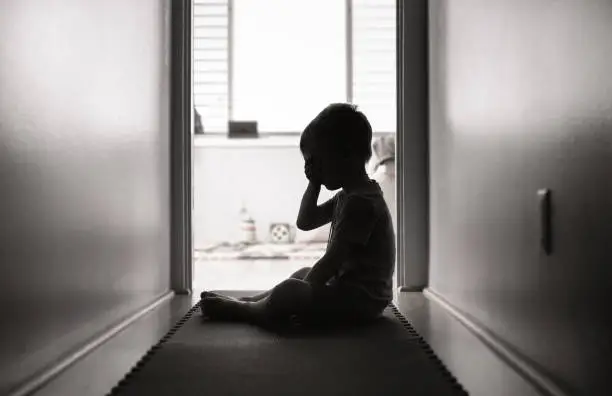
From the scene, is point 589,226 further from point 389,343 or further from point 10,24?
point 10,24

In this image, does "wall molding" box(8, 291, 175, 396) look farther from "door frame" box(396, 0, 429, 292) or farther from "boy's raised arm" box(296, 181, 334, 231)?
"door frame" box(396, 0, 429, 292)

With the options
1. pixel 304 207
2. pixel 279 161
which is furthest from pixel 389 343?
pixel 279 161

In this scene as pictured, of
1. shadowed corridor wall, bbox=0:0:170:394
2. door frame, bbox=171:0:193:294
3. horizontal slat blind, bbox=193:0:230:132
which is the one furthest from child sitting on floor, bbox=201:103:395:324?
horizontal slat blind, bbox=193:0:230:132

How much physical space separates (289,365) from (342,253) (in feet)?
1.27

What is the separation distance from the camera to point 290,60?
4.80 metres

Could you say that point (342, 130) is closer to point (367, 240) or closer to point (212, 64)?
point (367, 240)

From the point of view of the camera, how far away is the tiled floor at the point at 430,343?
92 cm

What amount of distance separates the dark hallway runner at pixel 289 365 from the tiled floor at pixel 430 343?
0.03 meters

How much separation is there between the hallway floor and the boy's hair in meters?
0.46

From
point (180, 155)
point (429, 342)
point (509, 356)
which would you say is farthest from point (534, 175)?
point (180, 155)

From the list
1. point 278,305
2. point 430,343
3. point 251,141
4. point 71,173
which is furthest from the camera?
point 251,141

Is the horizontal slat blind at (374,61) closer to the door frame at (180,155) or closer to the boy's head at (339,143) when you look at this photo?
the door frame at (180,155)

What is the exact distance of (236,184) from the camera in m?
4.70

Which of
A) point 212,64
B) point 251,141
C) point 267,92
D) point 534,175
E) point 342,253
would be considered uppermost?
point 212,64
